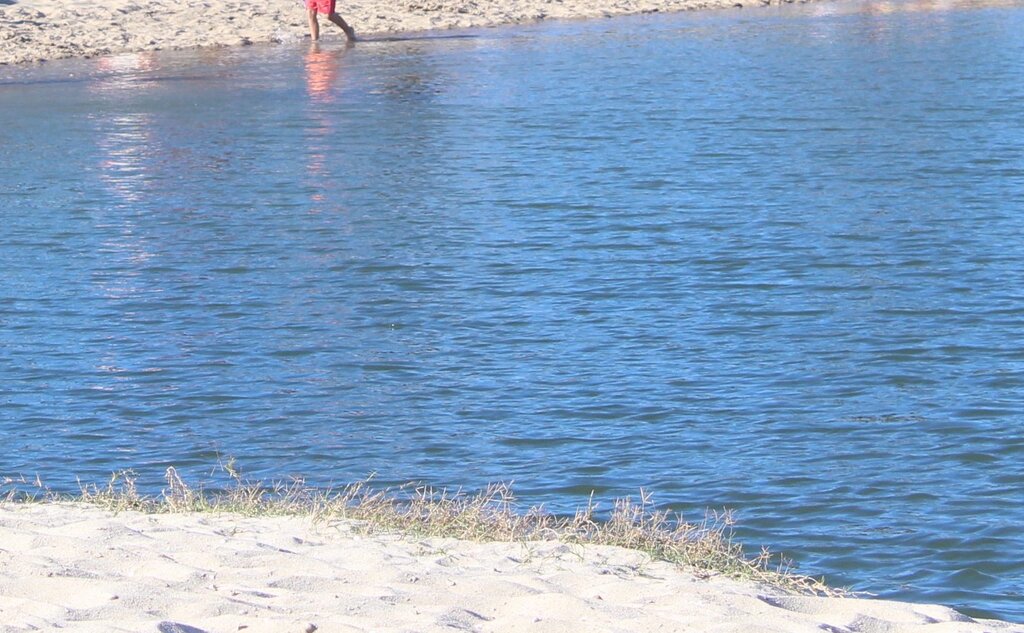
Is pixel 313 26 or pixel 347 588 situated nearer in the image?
pixel 347 588

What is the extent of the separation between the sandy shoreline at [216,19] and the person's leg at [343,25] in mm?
943

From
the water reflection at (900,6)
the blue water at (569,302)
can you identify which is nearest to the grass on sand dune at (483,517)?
the blue water at (569,302)

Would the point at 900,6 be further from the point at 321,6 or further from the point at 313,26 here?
the point at 313,26

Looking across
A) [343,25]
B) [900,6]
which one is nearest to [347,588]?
[343,25]

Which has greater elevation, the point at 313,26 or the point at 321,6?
the point at 321,6

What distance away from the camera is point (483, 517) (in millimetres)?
7961

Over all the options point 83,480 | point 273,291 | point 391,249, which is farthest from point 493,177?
point 83,480

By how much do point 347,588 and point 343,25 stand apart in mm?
29579

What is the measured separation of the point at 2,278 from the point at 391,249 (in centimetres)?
360

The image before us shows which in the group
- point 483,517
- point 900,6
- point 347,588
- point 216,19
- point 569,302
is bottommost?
point 900,6

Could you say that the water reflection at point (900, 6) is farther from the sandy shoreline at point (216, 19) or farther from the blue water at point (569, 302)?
the blue water at point (569, 302)

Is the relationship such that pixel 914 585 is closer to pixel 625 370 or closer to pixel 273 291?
pixel 625 370

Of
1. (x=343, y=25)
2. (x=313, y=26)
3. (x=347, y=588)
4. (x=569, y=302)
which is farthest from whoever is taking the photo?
(x=313, y=26)

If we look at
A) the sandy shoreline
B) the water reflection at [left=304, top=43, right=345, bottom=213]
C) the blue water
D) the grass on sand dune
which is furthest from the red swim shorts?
the grass on sand dune
